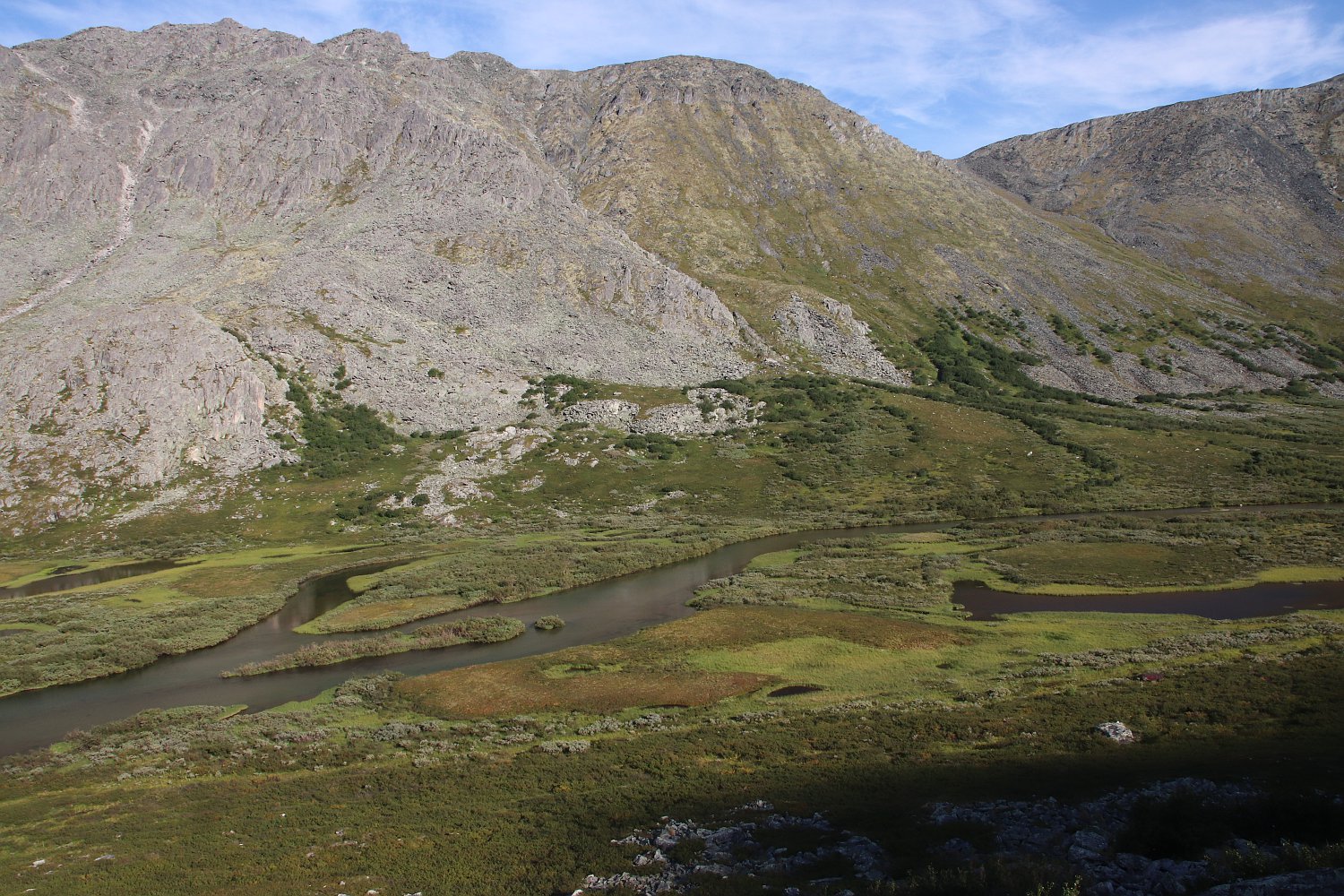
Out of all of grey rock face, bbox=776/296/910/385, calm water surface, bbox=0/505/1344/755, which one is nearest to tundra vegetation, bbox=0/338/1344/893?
calm water surface, bbox=0/505/1344/755

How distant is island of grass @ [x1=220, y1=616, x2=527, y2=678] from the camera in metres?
58.9

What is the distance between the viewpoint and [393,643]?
63.1 metres

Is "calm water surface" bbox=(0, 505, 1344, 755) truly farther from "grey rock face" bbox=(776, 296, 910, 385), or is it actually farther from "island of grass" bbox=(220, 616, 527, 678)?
"grey rock face" bbox=(776, 296, 910, 385)

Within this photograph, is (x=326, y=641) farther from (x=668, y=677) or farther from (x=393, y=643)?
(x=668, y=677)

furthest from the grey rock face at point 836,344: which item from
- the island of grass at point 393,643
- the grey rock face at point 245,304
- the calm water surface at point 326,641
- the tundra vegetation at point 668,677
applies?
the island of grass at point 393,643

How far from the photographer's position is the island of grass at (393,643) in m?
58.9

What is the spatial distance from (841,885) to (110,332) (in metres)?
154

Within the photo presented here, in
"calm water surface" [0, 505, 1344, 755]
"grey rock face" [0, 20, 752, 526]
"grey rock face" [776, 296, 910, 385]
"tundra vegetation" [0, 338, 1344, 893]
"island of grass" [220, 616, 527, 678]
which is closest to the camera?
"tundra vegetation" [0, 338, 1344, 893]

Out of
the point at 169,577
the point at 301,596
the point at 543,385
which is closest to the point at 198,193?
the point at 543,385

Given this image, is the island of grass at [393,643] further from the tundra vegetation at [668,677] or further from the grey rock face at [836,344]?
the grey rock face at [836,344]

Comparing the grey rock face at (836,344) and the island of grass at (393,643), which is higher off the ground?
the grey rock face at (836,344)

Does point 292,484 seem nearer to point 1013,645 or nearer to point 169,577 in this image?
point 169,577

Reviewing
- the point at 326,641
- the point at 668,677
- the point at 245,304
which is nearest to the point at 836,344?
the point at 245,304

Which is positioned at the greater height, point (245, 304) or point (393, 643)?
point (245, 304)
